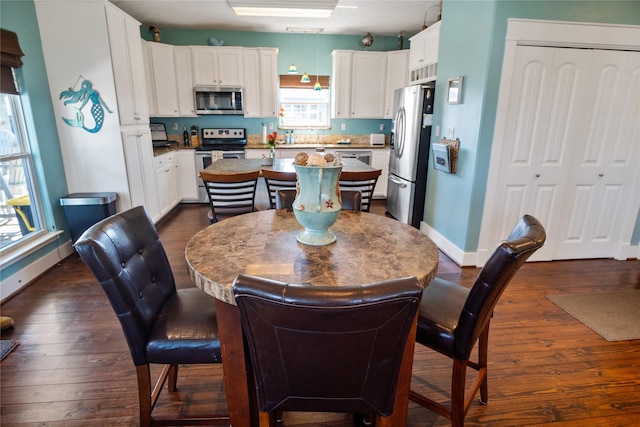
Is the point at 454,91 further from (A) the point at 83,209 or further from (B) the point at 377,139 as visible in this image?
(A) the point at 83,209

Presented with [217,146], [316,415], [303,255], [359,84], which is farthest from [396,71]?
[316,415]

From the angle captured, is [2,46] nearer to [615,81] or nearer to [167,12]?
[167,12]

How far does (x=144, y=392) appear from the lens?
141 cm

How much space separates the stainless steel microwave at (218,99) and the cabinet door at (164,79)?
1.11ft

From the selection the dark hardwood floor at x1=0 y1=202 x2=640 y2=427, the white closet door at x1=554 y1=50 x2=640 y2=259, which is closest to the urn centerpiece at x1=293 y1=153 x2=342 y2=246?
the dark hardwood floor at x1=0 y1=202 x2=640 y2=427

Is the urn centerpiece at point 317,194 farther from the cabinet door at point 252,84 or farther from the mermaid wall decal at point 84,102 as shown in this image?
the cabinet door at point 252,84

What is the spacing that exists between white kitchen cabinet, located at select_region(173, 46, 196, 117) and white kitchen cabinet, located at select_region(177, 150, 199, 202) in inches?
26.7

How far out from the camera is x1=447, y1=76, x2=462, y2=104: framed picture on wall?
325cm

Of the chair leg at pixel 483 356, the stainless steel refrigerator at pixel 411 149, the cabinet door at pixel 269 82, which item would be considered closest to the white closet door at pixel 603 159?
the stainless steel refrigerator at pixel 411 149

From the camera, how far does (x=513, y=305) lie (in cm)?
267

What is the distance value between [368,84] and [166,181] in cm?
347

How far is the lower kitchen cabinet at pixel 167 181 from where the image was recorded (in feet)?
15.0

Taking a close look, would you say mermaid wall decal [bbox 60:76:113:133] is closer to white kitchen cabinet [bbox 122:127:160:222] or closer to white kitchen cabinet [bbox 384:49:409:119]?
white kitchen cabinet [bbox 122:127:160:222]

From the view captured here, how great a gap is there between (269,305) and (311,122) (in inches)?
223
